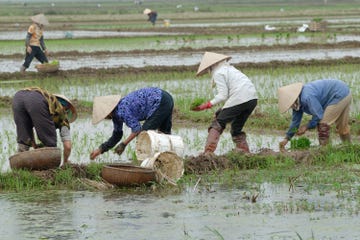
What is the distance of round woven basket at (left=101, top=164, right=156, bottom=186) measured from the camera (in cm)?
720

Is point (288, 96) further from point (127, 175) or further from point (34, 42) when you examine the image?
point (34, 42)

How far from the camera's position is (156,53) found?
73.5 ft

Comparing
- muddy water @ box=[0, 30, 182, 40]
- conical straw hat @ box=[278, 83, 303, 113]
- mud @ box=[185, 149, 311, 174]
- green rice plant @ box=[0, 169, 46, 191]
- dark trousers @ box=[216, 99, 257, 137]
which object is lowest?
muddy water @ box=[0, 30, 182, 40]

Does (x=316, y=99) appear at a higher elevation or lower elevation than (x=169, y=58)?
higher

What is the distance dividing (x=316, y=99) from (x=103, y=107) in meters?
2.10

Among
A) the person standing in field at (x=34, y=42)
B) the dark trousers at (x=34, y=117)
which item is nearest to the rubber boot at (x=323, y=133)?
the dark trousers at (x=34, y=117)

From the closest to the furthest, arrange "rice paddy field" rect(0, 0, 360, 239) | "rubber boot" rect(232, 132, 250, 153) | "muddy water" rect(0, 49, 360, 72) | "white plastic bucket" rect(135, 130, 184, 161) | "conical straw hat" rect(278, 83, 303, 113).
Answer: "rice paddy field" rect(0, 0, 360, 239) < "white plastic bucket" rect(135, 130, 184, 161) < "conical straw hat" rect(278, 83, 303, 113) < "rubber boot" rect(232, 132, 250, 153) < "muddy water" rect(0, 49, 360, 72)

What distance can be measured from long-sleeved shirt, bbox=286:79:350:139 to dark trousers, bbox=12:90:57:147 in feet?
7.79

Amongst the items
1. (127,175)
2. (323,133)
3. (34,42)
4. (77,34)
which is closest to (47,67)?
(34,42)

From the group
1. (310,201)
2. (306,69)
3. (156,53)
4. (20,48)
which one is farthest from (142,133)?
(20,48)

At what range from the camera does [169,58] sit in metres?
21.1

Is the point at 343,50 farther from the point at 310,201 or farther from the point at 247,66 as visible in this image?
the point at 310,201

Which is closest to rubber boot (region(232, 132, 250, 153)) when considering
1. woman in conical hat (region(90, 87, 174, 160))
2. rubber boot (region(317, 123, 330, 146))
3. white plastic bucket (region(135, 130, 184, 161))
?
rubber boot (region(317, 123, 330, 146))

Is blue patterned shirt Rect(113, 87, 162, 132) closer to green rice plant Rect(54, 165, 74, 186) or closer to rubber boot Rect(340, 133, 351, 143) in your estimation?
green rice plant Rect(54, 165, 74, 186)
